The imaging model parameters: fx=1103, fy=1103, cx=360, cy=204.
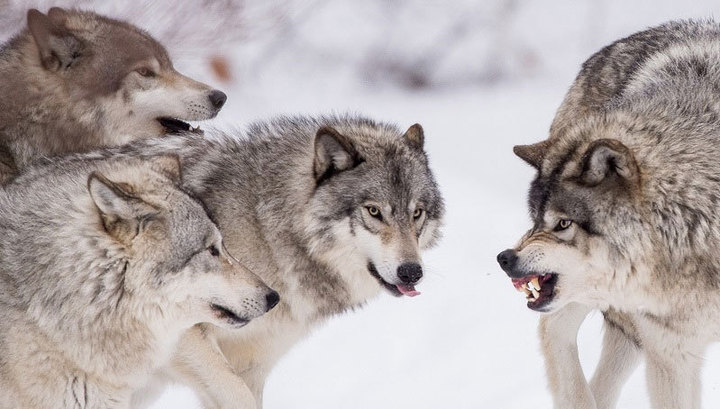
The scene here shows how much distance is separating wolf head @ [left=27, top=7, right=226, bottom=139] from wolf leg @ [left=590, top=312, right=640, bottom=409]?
242cm

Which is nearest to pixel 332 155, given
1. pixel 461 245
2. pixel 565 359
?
pixel 565 359

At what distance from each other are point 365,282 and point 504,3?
24.4 feet

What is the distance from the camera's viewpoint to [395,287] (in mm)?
5016

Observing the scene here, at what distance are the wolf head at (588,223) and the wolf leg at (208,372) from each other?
1287 millimetres

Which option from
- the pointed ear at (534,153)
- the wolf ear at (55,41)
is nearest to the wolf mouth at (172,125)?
the wolf ear at (55,41)

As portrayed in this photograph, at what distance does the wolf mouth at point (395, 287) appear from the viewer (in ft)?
16.3

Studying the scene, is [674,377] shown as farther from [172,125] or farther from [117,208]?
[172,125]

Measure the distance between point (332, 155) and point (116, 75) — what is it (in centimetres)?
137

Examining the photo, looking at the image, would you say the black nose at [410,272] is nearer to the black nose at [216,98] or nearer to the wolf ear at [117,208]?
the wolf ear at [117,208]

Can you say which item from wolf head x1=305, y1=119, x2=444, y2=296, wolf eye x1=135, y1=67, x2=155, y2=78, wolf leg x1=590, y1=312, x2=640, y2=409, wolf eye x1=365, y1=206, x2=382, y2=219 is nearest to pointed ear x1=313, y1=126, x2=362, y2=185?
wolf head x1=305, y1=119, x2=444, y2=296

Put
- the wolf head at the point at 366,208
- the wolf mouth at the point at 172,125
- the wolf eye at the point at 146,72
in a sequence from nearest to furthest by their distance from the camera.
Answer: the wolf head at the point at 366,208 < the wolf eye at the point at 146,72 < the wolf mouth at the point at 172,125

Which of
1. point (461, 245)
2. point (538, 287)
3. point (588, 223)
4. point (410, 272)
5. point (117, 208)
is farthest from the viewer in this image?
point (461, 245)

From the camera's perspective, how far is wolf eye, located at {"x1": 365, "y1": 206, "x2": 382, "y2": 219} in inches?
198

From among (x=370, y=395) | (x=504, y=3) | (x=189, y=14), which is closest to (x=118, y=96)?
(x=189, y=14)
